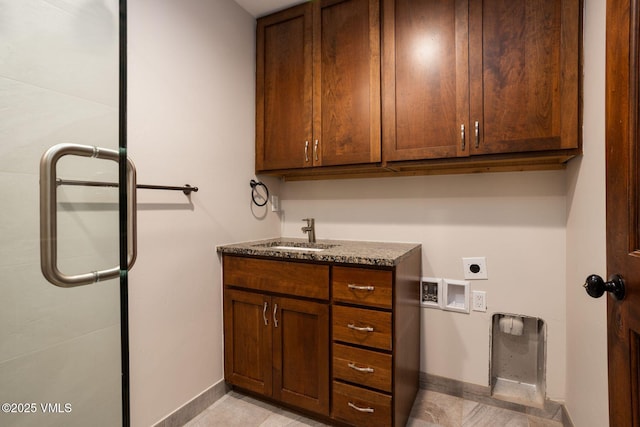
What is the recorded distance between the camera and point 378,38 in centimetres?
168

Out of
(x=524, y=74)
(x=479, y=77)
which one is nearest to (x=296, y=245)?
(x=479, y=77)

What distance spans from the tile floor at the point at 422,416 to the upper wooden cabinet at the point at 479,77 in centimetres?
140

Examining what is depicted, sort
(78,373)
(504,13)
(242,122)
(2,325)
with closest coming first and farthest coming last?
1. (2,325)
2. (78,373)
3. (504,13)
4. (242,122)

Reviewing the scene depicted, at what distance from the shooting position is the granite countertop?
143 cm

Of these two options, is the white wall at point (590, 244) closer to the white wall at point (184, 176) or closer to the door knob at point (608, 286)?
the door knob at point (608, 286)

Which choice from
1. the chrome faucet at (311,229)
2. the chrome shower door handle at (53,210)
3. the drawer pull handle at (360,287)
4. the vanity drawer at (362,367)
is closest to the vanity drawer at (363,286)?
the drawer pull handle at (360,287)

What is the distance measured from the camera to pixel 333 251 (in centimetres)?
163

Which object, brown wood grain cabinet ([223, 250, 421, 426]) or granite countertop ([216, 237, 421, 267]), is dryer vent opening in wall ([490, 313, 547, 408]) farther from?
granite countertop ([216, 237, 421, 267])

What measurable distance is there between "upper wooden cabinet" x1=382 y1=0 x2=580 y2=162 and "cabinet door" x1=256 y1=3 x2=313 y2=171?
51 cm

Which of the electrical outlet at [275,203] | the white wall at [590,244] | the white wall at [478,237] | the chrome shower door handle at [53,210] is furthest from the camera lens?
the electrical outlet at [275,203]

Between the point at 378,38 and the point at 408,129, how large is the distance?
0.55m

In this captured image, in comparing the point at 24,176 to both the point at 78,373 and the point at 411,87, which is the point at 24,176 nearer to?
the point at 78,373

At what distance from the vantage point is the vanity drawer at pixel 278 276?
1.54 m

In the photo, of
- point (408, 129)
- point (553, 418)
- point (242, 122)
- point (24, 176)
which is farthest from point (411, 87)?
point (553, 418)
